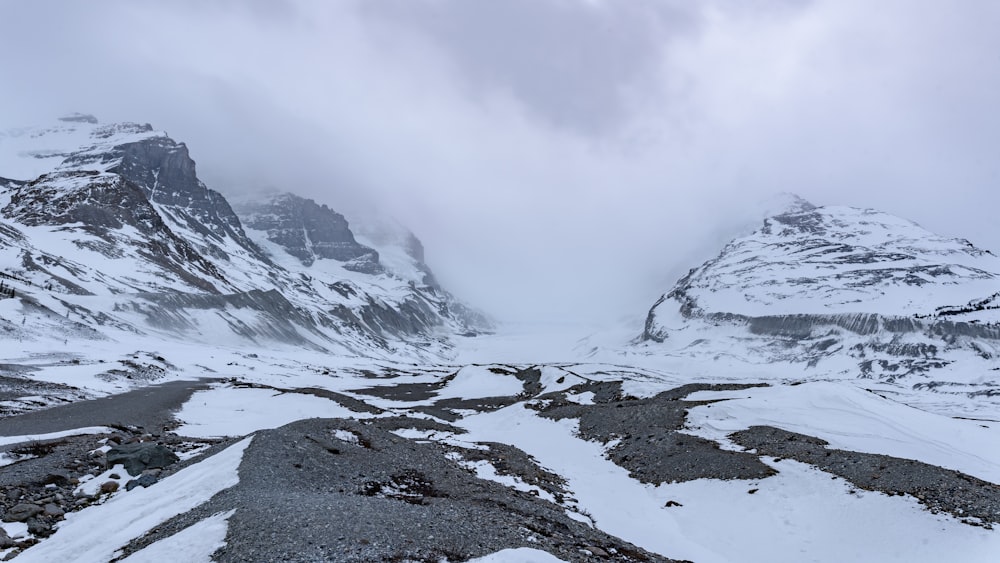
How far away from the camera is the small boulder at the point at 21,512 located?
51.2ft

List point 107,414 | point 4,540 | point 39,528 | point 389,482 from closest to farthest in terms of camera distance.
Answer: point 4,540 → point 39,528 → point 389,482 → point 107,414

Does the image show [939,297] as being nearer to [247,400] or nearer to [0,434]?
[247,400]

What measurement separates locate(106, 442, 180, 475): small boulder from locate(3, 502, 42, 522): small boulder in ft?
15.3

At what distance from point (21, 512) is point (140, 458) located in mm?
5996

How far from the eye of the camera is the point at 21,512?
52.5ft

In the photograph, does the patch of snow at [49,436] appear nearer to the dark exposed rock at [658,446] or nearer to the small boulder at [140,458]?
the small boulder at [140,458]

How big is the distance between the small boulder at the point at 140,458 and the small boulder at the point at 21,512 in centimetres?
466

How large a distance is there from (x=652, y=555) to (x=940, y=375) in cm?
17345

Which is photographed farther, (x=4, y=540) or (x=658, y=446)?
(x=658, y=446)

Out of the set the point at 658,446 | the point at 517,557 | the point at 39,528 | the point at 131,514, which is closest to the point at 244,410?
the point at 39,528

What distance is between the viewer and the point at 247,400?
58.4 m

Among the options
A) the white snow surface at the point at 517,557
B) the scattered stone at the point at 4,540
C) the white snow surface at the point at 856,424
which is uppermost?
the white snow surface at the point at 856,424

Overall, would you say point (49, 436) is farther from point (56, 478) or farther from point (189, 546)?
point (189, 546)

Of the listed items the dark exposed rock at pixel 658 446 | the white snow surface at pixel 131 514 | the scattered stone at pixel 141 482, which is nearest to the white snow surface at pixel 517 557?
the white snow surface at pixel 131 514
